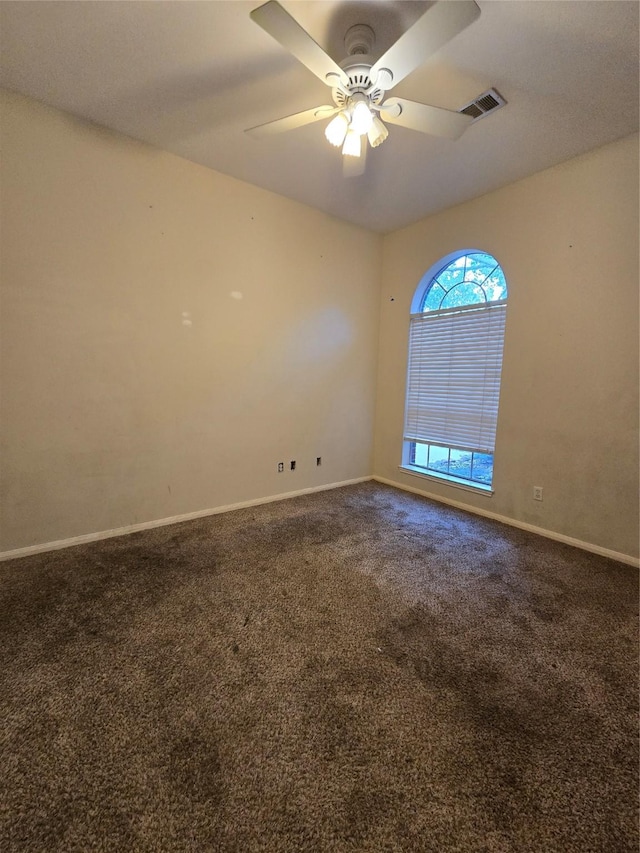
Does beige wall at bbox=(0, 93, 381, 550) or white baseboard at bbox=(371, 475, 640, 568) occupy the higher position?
beige wall at bbox=(0, 93, 381, 550)

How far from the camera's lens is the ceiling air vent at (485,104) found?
77.3 inches

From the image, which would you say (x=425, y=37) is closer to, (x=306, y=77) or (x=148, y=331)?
(x=306, y=77)

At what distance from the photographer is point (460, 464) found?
3557mm

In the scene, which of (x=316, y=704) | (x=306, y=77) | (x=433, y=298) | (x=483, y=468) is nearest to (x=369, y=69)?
(x=306, y=77)

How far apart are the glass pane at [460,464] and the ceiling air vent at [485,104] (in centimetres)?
258

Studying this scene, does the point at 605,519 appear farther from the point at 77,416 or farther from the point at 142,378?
the point at 77,416

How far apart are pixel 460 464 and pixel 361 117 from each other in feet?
9.78

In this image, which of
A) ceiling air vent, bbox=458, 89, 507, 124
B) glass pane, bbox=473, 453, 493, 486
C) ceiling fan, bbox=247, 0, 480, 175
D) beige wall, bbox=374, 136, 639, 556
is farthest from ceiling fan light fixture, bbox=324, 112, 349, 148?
glass pane, bbox=473, 453, 493, 486

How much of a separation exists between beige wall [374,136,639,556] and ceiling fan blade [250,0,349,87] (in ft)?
6.61

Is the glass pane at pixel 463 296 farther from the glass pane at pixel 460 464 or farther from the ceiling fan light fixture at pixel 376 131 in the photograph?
the ceiling fan light fixture at pixel 376 131

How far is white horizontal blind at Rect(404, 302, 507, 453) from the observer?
311 cm

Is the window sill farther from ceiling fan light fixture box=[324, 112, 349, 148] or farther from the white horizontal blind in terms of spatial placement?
ceiling fan light fixture box=[324, 112, 349, 148]

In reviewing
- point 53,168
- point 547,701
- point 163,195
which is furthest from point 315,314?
point 547,701

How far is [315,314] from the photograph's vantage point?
3564mm
